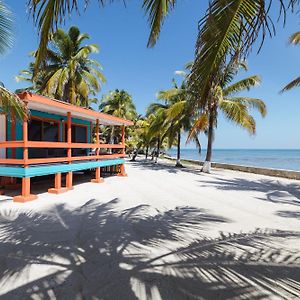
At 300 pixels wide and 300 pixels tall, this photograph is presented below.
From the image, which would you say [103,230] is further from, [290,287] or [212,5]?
[212,5]

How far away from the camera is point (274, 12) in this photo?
2.87 metres

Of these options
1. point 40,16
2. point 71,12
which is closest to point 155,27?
point 71,12

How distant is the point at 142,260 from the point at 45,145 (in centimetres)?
651

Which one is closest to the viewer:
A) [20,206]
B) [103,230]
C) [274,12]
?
[274,12]

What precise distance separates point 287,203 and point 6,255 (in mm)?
8053

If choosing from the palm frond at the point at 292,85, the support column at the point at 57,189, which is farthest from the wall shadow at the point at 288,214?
the palm frond at the point at 292,85

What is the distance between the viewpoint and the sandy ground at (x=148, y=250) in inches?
128

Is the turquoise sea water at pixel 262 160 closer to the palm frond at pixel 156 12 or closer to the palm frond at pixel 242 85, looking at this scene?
the palm frond at pixel 242 85

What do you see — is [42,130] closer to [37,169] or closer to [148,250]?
[37,169]

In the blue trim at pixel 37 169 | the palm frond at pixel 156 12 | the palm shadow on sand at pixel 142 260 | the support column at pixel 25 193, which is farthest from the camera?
the blue trim at pixel 37 169

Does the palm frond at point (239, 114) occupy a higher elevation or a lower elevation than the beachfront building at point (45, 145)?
higher

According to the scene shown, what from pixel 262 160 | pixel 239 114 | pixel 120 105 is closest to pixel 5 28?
pixel 239 114

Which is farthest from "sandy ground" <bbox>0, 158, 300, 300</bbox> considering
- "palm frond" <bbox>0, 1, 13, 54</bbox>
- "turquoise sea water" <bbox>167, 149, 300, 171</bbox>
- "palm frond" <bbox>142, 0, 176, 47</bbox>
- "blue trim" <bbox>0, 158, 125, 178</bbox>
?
"turquoise sea water" <bbox>167, 149, 300, 171</bbox>

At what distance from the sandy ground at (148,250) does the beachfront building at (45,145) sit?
126 cm
